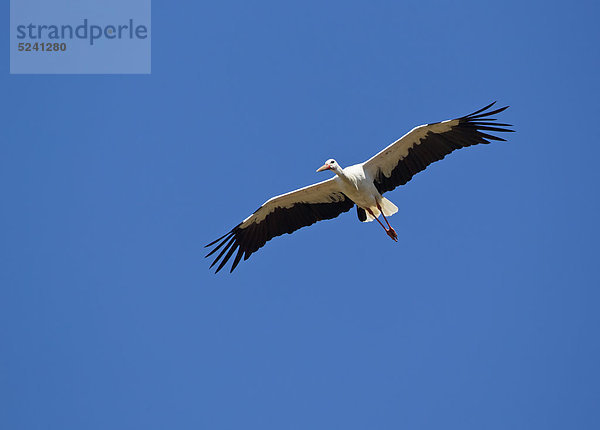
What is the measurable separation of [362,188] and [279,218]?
144 centimetres

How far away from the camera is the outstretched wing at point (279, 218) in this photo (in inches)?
599

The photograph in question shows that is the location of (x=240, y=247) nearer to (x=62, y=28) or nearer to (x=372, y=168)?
(x=372, y=168)

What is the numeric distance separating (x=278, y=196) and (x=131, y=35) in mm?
5197

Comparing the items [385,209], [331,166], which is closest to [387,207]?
[385,209]

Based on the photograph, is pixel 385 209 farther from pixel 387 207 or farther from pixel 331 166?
pixel 331 166

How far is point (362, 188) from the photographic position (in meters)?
14.6

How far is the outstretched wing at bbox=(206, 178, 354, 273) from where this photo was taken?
599 inches

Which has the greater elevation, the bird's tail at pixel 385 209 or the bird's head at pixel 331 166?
the bird's head at pixel 331 166

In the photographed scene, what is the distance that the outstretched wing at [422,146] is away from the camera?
14.4 metres

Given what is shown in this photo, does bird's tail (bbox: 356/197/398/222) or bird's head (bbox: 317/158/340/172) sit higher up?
bird's head (bbox: 317/158/340/172)

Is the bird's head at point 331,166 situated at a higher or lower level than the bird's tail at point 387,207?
higher

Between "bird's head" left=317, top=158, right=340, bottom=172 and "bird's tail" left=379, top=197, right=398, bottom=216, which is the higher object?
"bird's head" left=317, top=158, right=340, bottom=172

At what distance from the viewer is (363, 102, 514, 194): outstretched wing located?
14414mm

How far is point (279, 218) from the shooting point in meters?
15.4
